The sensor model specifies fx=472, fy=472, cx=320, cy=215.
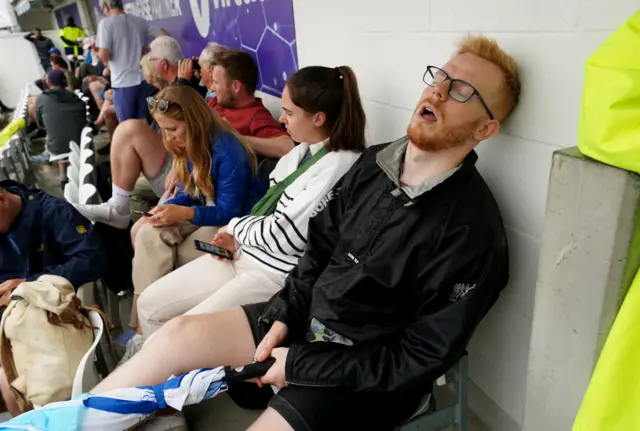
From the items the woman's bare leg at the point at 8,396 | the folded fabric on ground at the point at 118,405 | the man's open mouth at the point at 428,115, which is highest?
the man's open mouth at the point at 428,115

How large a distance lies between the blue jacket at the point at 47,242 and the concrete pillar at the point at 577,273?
5.39 feet

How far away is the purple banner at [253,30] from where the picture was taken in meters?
2.46

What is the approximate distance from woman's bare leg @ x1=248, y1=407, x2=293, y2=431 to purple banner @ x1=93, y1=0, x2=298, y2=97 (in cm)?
182

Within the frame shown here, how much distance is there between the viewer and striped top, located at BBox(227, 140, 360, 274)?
1549 mm

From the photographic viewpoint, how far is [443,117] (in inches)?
44.8

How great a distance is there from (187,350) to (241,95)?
1545mm

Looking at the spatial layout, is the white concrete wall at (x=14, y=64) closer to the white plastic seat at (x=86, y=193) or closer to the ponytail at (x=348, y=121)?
the white plastic seat at (x=86, y=193)

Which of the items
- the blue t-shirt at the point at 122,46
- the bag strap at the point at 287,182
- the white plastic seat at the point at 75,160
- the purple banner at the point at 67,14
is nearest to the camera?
the bag strap at the point at 287,182

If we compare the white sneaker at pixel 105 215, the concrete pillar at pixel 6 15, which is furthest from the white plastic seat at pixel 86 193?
the concrete pillar at pixel 6 15

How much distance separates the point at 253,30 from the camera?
282 cm

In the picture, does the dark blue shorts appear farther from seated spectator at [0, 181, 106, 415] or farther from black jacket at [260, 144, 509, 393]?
black jacket at [260, 144, 509, 393]

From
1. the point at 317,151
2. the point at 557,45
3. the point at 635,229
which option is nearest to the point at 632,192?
the point at 635,229

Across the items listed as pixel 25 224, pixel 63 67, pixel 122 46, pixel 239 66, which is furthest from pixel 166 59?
pixel 63 67

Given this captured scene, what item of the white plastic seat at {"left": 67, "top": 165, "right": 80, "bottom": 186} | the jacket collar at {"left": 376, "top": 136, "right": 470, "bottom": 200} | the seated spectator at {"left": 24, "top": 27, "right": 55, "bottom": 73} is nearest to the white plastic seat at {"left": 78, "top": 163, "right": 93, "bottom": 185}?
the white plastic seat at {"left": 67, "top": 165, "right": 80, "bottom": 186}
